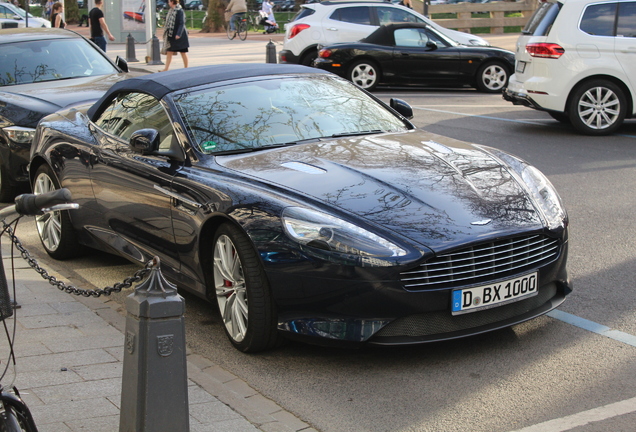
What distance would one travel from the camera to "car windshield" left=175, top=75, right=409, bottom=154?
18.1 ft

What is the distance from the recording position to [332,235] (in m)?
4.37

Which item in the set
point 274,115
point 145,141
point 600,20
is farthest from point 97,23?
point 145,141

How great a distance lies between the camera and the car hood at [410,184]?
4508 millimetres

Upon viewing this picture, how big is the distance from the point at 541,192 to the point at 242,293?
6.23 feet

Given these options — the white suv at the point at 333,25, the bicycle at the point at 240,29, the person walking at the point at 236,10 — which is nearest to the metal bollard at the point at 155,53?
the white suv at the point at 333,25

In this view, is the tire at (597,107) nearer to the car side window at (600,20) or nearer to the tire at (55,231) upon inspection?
the car side window at (600,20)

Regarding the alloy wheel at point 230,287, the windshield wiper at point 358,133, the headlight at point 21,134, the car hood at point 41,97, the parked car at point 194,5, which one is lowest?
the alloy wheel at point 230,287

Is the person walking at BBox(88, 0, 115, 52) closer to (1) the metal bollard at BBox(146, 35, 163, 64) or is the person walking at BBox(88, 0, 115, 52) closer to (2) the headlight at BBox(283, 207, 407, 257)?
(1) the metal bollard at BBox(146, 35, 163, 64)

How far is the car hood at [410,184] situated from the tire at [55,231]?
6.56 ft

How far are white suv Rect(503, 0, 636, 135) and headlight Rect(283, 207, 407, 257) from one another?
8.30 metres

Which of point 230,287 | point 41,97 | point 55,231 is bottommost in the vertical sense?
point 55,231

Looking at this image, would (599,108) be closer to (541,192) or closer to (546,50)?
(546,50)

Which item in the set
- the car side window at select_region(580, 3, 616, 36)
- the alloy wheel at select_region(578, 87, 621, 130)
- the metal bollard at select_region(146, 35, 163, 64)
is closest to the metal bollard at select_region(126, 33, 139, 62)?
the metal bollard at select_region(146, 35, 163, 64)

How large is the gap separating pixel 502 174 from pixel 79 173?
10.3 feet
